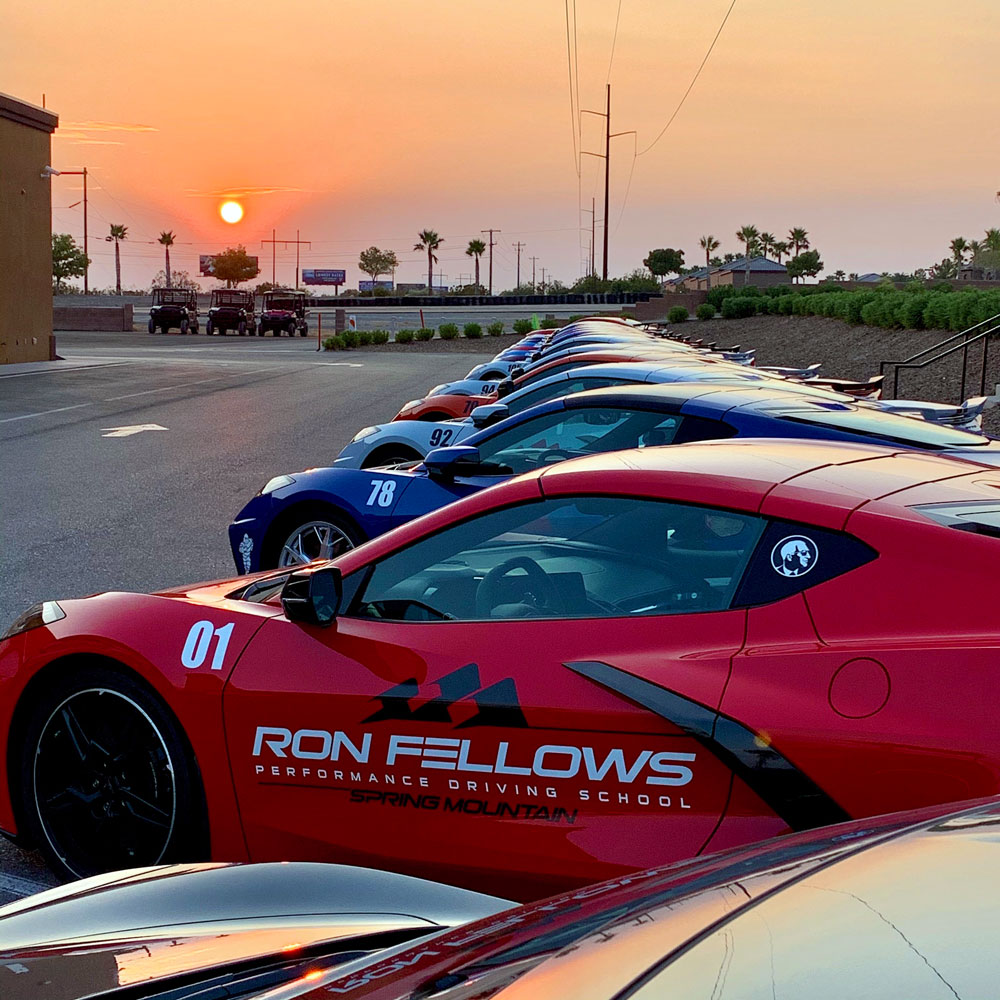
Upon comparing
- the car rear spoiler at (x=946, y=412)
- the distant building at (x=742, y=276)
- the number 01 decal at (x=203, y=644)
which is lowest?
the number 01 decal at (x=203, y=644)

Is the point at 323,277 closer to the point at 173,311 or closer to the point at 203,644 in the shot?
the point at 173,311

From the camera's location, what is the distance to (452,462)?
23.0 ft

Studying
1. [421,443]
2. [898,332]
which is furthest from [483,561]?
[898,332]

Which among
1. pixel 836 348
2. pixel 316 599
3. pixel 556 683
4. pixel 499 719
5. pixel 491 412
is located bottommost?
pixel 499 719

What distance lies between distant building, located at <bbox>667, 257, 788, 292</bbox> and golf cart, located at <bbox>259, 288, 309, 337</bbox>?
173ft

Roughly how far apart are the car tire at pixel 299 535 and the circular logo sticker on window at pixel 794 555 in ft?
14.5

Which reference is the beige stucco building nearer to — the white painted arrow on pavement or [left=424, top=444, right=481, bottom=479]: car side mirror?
the white painted arrow on pavement

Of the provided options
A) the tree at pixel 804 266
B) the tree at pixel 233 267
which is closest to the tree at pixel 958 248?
the tree at pixel 804 266

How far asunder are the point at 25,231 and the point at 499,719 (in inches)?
1364

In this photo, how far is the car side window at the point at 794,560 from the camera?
3336 millimetres

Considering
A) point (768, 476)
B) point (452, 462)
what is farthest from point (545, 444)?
point (768, 476)

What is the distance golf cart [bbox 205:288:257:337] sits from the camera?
63.4 metres

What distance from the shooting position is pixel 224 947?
248 centimetres

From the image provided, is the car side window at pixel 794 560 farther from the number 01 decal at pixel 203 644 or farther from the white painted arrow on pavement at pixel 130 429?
the white painted arrow on pavement at pixel 130 429
